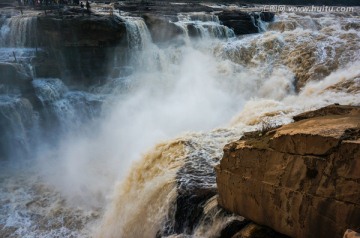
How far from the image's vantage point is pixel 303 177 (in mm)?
3289

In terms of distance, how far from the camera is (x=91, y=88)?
583 inches

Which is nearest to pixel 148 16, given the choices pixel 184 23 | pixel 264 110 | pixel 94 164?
pixel 184 23

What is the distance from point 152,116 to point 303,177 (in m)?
9.89

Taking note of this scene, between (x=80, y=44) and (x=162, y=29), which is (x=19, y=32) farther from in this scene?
(x=162, y=29)

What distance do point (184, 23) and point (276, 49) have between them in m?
5.20

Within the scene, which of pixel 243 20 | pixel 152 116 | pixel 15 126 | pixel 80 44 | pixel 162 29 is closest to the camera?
pixel 15 126

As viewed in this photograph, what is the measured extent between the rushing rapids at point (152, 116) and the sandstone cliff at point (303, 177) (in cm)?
66

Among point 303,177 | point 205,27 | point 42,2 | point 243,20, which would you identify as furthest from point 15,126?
point 243,20

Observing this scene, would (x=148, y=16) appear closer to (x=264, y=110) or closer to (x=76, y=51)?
(x=76, y=51)

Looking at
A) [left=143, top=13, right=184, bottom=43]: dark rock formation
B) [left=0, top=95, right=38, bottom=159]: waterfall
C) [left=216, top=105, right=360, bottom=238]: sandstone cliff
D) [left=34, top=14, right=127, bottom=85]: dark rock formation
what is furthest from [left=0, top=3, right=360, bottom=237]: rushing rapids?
[left=216, top=105, right=360, bottom=238]: sandstone cliff

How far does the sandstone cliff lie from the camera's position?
116 inches

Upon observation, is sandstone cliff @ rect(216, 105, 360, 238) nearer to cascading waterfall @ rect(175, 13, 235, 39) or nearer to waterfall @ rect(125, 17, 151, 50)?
waterfall @ rect(125, 17, 151, 50)

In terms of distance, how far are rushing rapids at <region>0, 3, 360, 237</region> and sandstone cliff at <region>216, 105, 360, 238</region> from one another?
25.8 inches

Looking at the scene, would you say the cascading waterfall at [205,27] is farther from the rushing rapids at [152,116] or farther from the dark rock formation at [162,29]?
the dark rock formation at [162,29]
